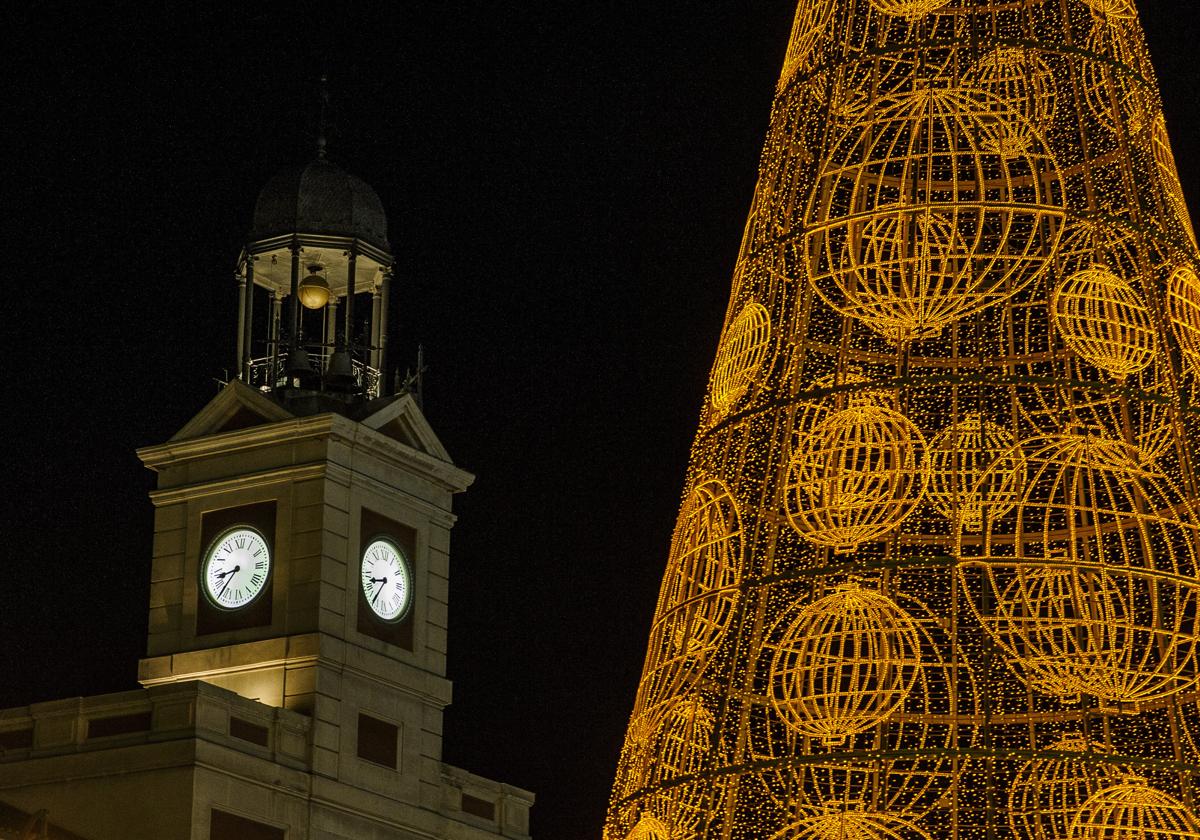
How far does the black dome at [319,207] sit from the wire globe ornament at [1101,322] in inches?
1234

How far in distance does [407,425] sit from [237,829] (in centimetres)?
934

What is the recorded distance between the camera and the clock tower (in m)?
45.0

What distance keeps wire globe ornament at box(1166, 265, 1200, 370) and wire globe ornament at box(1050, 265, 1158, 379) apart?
1.15 ft

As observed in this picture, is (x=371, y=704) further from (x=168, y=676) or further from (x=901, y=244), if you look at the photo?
(x=901, y=244)

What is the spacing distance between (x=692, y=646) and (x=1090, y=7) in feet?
18.7

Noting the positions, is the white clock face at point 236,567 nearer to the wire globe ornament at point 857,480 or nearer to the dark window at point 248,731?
the dark window at point 248,731

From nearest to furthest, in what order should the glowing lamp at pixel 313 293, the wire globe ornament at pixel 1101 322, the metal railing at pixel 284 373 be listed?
the wire globe ornament at pixel 1101 322
the glowing lamp at pixel 313 293
the metal railing at pixel 284 373

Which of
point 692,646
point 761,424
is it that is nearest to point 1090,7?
point 761,424

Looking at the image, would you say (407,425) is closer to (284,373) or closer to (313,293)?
(284,373)

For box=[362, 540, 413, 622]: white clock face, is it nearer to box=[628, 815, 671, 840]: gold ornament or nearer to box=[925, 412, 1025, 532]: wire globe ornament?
box=[925, 412, 1025, 532]: wire globe ornament

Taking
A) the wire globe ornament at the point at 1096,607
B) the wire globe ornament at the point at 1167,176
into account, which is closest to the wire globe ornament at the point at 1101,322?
the wire globe ornament at the point at 1096,607

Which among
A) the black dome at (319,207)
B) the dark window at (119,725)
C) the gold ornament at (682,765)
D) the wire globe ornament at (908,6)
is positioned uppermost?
the black dome at (319,207)

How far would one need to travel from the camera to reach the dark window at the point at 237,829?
42906mm

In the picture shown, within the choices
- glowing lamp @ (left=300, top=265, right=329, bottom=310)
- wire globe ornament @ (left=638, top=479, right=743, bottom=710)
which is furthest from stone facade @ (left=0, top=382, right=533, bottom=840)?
wire globe ornament @ (left=638, top=479, right=743, bottom=710)
